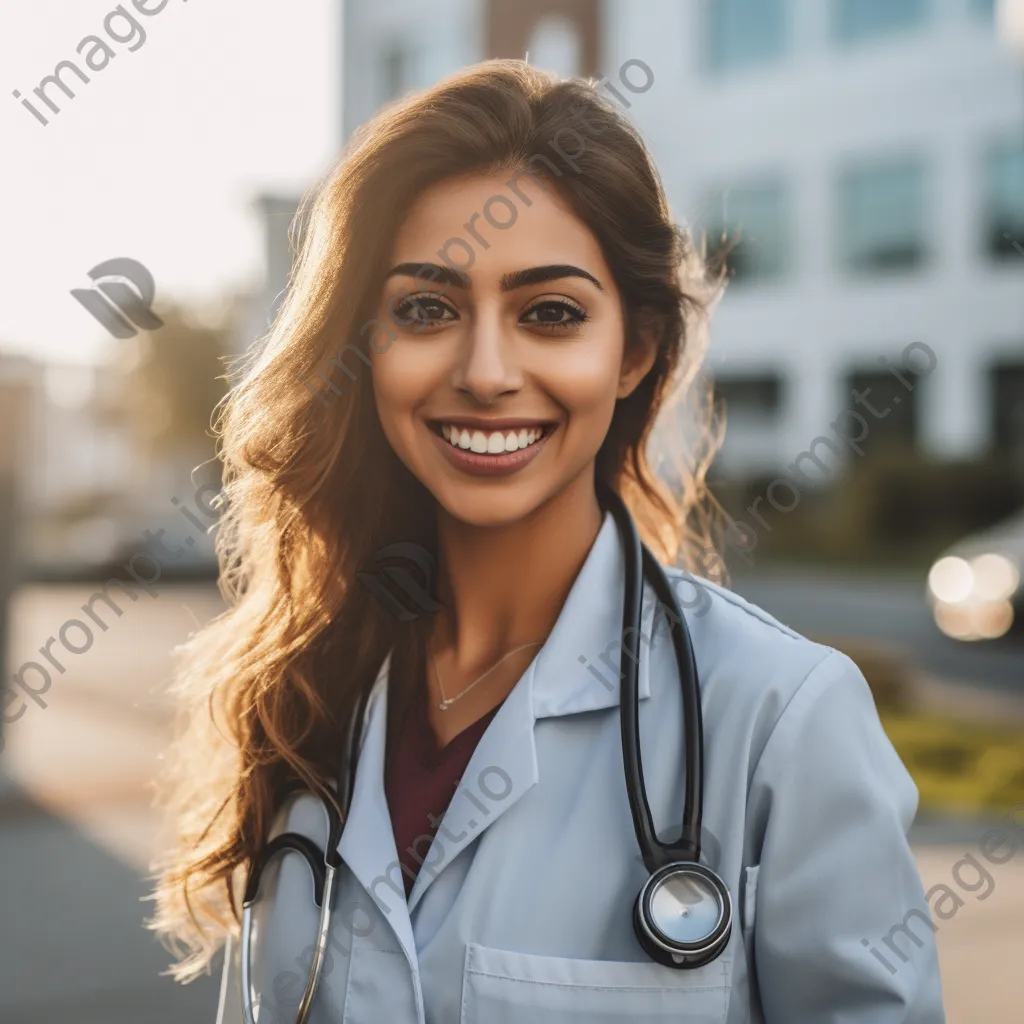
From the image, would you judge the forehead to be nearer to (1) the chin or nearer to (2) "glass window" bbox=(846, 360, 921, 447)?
(1) the chin

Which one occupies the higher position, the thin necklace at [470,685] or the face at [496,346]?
the face at [496,346]

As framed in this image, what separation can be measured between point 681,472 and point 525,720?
718 mm

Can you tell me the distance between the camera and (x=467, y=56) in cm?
2308

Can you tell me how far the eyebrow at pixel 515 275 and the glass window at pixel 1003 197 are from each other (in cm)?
1954

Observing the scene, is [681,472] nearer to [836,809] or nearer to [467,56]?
[836,809]

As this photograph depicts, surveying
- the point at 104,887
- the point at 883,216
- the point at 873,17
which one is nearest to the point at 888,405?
the point at 883,216

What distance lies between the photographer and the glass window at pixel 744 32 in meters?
21.9

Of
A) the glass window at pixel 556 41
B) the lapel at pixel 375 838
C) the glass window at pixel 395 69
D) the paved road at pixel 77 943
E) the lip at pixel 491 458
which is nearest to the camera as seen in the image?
the lapel at pixel 375 838

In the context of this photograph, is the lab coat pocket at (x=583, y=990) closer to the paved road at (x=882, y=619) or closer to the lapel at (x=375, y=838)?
the lapel at (x=375, y=838)

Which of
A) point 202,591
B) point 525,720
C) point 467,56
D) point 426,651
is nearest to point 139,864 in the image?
point 426,651

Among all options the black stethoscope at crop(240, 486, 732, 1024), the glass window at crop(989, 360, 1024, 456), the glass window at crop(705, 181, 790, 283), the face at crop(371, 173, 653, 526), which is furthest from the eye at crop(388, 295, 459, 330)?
the glass window at crop(705, 181, 790, 283)

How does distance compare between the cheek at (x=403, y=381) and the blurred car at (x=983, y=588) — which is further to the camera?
the blurred car at (x=983, y=588)

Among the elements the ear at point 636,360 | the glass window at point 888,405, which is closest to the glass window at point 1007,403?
the glass window at point 888,405

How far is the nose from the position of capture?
1.72 m
